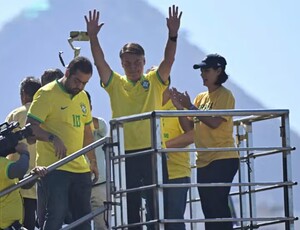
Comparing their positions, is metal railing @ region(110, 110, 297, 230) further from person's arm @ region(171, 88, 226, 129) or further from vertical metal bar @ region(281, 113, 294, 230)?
person's arm @ region(171, 88, 226, 129)

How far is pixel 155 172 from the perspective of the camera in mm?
13867

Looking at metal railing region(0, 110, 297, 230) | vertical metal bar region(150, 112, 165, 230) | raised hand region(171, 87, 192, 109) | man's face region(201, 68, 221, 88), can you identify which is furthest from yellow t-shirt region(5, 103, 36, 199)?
vertical metal bar region(150, 112, 165, 230)

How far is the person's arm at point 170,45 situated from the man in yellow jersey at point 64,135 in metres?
0.70

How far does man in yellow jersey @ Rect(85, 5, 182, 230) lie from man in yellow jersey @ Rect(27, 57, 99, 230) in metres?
0.25

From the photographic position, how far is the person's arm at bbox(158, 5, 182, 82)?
48.9 ft

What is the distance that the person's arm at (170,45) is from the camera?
48.9ft

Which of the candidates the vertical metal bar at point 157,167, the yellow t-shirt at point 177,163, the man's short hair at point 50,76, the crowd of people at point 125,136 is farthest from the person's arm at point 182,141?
the vertical metal bar at point 157,167

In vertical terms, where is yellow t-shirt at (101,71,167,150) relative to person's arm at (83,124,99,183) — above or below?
above

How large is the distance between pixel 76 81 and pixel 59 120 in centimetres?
40

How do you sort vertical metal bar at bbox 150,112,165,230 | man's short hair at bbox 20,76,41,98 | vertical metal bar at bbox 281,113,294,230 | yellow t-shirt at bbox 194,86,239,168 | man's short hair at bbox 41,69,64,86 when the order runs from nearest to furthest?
vertical metal bar at bbox 150,112,165,230 → vertical metal bar at bbox 281,113,294,230 → yellow t-shirt at bbox 194,86,239,168 → man's short hair at bbox 41,69,64,86 → man's short hair at bbox 20,76,41,98

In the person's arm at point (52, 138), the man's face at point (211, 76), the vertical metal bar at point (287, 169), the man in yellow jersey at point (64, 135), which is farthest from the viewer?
the man's face at point (211, 76)

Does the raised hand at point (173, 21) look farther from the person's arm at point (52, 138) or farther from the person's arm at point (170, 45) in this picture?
the person's arm at point (52, 138)

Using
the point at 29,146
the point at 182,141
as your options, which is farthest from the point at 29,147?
the point at 182,141

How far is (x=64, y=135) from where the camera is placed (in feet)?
49.4
